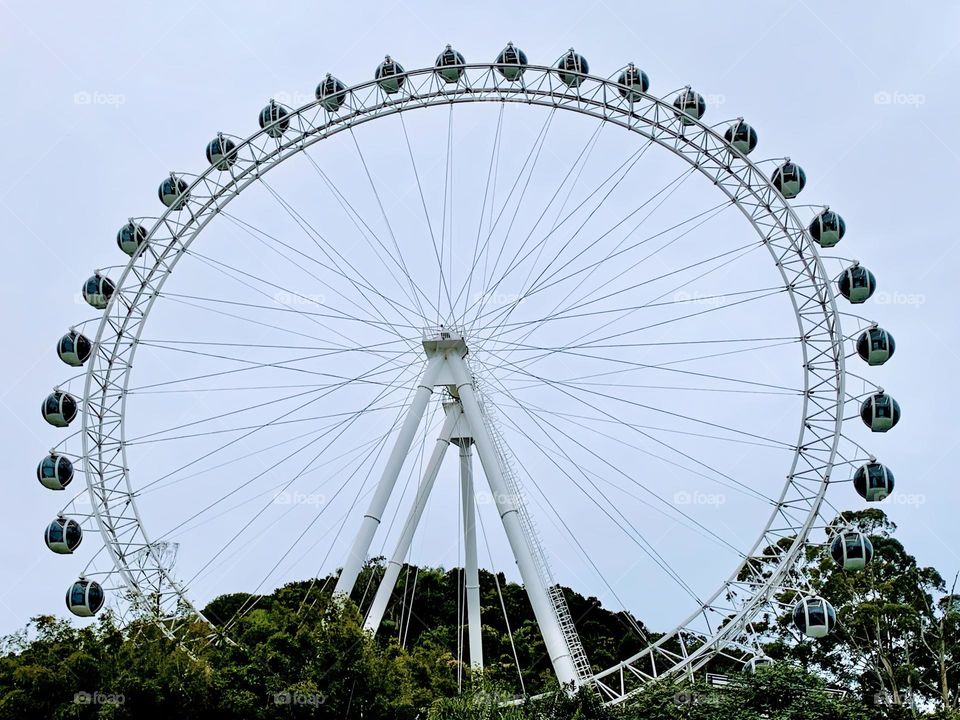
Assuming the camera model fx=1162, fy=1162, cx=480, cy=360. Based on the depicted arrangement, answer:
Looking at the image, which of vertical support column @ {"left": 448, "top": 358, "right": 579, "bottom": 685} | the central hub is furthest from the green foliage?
the central hub

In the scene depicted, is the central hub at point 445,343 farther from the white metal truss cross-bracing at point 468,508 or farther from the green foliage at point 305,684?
the green foliage at point 305,684

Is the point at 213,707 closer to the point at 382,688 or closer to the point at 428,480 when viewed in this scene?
the point at 382,688

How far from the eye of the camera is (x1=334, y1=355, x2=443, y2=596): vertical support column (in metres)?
32.6

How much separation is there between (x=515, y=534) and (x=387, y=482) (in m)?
4.26

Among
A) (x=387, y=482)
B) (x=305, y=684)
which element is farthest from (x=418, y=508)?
(x=305, y=684)

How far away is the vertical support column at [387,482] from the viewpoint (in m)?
32.6

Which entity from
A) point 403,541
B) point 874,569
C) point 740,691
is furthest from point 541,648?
point 740,691

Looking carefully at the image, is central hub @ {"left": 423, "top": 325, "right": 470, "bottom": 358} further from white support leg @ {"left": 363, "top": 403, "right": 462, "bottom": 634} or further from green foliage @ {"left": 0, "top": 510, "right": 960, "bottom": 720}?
green foliage @ {"left": 0, "top": 510, "right": 960, "bottom": 720}

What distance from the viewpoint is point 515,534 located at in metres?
31.8

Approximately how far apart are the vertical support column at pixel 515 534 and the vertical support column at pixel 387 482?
102 cm

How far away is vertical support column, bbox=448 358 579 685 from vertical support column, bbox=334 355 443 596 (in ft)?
3.35

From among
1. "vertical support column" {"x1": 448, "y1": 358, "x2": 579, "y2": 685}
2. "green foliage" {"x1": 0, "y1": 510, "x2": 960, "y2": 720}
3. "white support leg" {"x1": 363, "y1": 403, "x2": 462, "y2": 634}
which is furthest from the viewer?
"white support leg" {"x1": 363, "y1": 403, "x2": 462, "y2": 634}

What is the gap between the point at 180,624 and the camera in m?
33.2

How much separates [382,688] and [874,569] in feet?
90.3
